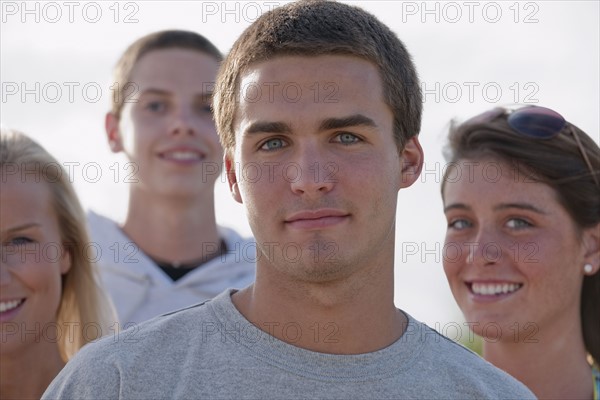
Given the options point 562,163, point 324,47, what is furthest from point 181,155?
point 324,47

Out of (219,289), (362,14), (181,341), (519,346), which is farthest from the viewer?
(219,289)

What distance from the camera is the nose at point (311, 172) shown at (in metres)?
3.49

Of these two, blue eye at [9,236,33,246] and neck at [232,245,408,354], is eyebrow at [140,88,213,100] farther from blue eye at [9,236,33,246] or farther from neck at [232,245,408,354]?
neck at [232,245,408,354]

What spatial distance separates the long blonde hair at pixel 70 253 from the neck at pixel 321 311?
1.76 meters

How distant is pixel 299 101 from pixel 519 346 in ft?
6.55

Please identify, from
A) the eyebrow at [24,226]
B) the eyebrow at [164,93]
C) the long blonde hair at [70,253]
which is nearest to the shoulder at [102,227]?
the eyebrow at [164,93]

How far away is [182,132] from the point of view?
6.42m

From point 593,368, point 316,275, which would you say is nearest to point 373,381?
point 316,275

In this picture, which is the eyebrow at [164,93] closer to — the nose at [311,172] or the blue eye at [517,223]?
the blue eye at [517,223]

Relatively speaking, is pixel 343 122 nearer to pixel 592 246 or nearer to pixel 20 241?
pixel 20 241

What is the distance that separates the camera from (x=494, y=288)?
5137mm

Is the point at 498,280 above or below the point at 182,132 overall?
below

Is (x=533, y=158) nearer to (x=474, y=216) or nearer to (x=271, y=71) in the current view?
(x=474, y=216)

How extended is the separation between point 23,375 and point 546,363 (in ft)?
7.52
